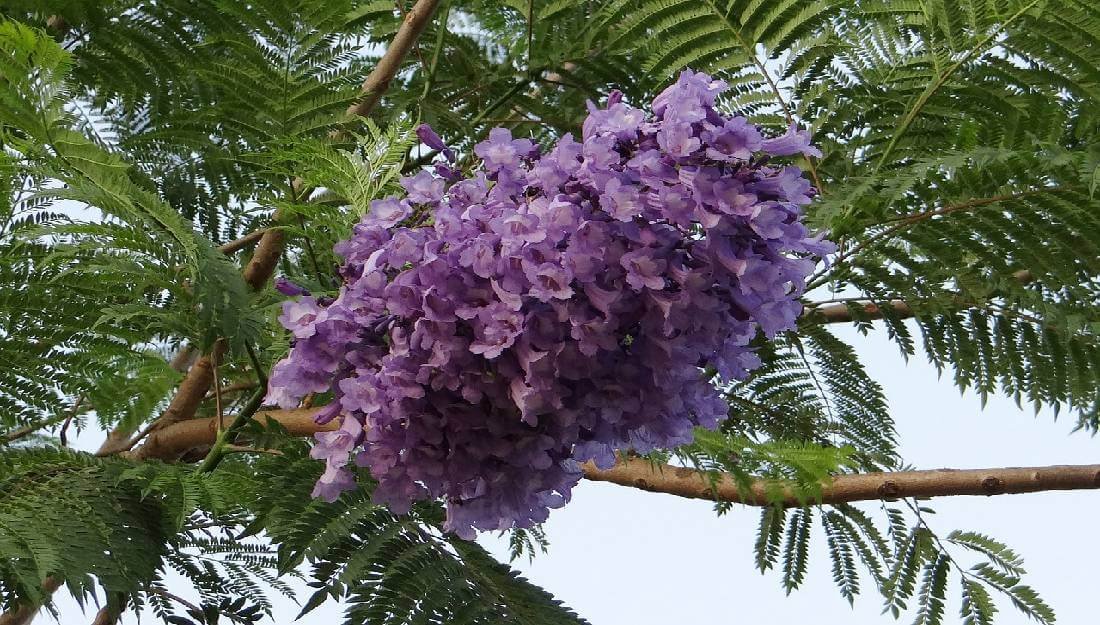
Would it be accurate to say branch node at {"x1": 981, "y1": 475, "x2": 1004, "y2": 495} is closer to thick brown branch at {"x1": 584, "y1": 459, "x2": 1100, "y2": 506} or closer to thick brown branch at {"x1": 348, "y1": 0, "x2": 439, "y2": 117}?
thick brown branch at {"x1": 584, "y1": 459, "x2": 1100, "y2": 506}

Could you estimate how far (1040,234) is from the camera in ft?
6.00

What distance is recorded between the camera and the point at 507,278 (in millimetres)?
1034

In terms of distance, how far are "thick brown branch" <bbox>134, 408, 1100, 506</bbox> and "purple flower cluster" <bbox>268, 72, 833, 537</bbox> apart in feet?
1.81

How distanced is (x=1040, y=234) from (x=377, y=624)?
117cm

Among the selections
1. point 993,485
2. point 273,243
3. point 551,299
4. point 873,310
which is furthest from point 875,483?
point 273,243

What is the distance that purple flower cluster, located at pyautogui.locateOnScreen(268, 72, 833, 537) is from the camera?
1.03 meters

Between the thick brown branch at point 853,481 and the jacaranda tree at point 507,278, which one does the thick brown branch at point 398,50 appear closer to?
the jacaranda tree at point 507,278

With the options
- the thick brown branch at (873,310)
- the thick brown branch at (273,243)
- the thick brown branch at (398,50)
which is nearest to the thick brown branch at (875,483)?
the thick brown branch at (873,310)

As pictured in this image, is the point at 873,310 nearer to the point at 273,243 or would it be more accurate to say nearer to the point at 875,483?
the point at 875,483

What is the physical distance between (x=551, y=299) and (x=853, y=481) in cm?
95

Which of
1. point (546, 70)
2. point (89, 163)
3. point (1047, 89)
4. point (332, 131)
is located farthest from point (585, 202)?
point (546, 70)

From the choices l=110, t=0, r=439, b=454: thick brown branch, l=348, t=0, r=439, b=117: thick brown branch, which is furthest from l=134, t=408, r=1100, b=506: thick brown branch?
l=348, t=0, r=439, b=117: thick brown branch

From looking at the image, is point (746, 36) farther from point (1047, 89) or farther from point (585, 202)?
point (585, 202)

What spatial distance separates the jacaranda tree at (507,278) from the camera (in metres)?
1.07
